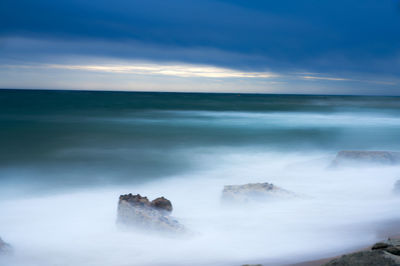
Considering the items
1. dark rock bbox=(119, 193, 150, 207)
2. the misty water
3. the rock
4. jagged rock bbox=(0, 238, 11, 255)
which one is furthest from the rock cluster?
jagged rock bbox=(0, 238, 11, 255)

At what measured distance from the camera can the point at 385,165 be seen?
9805mm

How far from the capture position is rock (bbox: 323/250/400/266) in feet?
9.77

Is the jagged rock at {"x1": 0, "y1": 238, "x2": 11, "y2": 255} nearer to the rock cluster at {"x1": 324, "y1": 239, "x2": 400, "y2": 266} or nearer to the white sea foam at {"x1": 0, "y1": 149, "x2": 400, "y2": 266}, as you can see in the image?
the white sea foam at {"x1": 0, "y1": 149, "x2": 400, "y2": 266}

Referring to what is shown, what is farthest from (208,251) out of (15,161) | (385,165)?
(15,161)

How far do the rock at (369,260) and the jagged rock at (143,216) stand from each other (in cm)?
260

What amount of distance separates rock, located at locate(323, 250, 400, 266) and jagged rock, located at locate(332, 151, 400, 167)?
7.32m

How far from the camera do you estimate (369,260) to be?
3.03m

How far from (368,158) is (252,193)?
472 cm

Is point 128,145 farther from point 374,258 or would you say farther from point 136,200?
point 374,258

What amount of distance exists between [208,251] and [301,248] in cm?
126

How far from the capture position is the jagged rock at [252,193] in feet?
22.5

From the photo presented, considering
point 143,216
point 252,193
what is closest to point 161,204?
point 143,216

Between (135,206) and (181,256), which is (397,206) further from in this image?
(135,206)

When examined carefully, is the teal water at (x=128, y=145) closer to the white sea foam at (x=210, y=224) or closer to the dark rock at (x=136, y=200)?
the white sea foam at (x=210, y=224)
